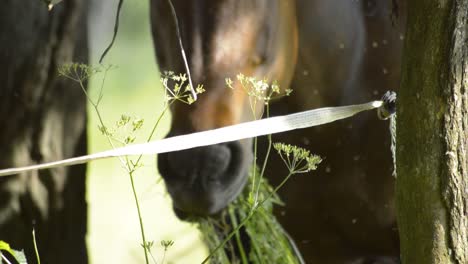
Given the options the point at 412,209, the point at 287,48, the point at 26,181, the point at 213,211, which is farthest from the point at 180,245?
the point at 412,209

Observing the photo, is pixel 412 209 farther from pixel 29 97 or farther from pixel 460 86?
pixel 29 97

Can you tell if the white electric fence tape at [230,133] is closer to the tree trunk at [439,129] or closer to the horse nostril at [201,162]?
the tree trunk at [439,129]

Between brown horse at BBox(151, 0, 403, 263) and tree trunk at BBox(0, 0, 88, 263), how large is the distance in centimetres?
23

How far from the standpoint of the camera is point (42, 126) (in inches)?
73.4

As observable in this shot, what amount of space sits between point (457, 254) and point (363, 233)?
1.32 m

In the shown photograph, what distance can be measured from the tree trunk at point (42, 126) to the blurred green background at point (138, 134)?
1.4 inches

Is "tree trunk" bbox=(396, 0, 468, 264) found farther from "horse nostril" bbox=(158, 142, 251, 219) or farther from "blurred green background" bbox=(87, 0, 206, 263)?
"blurred green background" bbox=(87, 0, 206, 263)

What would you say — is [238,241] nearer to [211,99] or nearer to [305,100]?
[305,100]

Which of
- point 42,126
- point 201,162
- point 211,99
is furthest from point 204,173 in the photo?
point 42,126

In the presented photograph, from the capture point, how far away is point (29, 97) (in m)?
1.83

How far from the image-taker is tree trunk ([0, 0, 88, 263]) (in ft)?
5.98

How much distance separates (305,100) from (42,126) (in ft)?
2.48

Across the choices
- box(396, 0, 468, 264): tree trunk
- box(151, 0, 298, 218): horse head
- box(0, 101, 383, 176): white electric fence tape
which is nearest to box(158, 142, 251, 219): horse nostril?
box(151, 0, 298, 218): horse head

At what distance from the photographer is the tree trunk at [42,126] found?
1.82 metres
